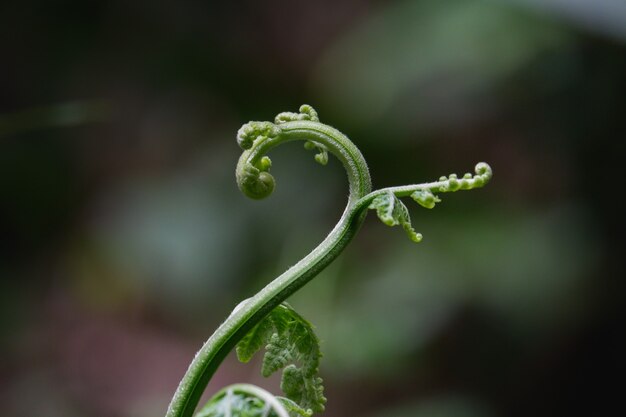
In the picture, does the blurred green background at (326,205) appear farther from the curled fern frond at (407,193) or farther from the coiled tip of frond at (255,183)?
Answer: the curled fern frond at (407,193)

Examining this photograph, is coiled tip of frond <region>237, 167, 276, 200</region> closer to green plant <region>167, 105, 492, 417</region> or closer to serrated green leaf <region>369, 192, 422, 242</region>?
green plant <region>167, 105, 492, 417</region>

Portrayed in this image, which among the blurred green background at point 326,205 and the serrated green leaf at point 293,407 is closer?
the serrated green leaf at point 293,407

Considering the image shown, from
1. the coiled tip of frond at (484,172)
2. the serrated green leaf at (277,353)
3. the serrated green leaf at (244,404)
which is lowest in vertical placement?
the serrated green leaf at (244,404)

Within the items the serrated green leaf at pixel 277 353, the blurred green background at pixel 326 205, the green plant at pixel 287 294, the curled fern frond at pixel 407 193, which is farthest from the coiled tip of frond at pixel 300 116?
the blurred green background at pixel 326 205

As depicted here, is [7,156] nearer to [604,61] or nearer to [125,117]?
[125,117]

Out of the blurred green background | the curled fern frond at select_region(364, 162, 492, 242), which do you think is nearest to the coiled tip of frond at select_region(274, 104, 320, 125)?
the curled fern frond at select_region(364, 162, 492, 242)

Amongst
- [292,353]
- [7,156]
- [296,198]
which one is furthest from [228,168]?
[292,353]

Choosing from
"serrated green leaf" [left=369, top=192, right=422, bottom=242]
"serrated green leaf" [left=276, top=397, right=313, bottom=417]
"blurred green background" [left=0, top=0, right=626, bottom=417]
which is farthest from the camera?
"blurred green background" [left=0, top=0, right=626, bottom=417]
